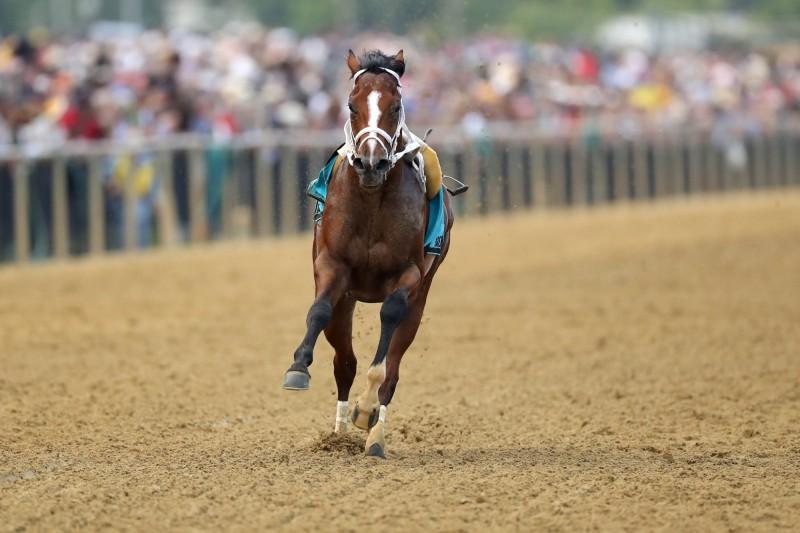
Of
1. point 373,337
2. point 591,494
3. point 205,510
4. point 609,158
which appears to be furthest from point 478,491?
point 609,158

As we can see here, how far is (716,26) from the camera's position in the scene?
31.1 m

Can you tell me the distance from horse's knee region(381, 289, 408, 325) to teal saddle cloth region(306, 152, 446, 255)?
605 millimetres

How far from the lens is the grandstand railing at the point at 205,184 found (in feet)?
53.4

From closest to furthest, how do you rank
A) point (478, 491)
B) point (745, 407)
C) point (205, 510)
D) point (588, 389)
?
point (205, 510), point (478, 491), point (745, 407), point (588, 389)

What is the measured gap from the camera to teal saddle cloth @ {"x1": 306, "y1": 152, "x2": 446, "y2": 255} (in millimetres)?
7809

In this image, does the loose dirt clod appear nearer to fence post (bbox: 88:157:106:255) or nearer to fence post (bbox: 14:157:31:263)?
fence post (bbox: 14:157:31:263)

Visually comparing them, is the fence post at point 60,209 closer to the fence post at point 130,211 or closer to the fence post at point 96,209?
the fence post at point 96,209

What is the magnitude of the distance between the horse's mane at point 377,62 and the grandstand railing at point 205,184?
524 cm

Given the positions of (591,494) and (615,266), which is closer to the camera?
(591,494)

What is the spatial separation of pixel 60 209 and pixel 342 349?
9.00 metres

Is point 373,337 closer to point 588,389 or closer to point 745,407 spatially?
point 588,389

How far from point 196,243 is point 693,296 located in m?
6.19

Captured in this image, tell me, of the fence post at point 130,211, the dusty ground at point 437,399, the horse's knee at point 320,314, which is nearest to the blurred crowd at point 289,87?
the fence post at point 130,211

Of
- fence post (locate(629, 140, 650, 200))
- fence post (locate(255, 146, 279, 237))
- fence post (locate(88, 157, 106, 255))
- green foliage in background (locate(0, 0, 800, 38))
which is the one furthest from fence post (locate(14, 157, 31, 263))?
fence post (locate(629, 140, 650, 200))
